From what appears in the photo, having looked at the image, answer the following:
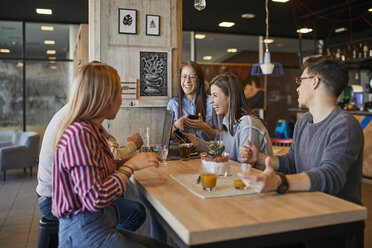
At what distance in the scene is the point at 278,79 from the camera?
955 cm

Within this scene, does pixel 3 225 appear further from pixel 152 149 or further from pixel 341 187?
pixel 341 187

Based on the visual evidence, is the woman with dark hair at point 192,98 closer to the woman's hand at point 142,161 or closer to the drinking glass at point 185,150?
the drinking glass at point 185,150

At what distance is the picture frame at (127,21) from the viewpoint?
331 centimetres

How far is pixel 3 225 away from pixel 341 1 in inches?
268

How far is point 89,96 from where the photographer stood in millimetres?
1475

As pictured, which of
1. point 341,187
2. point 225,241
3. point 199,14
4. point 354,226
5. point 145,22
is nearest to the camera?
point 225,241

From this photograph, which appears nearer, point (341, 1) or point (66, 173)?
point (66, 173)

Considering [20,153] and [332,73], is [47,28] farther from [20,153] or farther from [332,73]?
[332,73]

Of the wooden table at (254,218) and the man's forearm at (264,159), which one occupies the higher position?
the man's forearm at (264,159)

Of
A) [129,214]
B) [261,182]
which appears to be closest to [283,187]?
[261,182]

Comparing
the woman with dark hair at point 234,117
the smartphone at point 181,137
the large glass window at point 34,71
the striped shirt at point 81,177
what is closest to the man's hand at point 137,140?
the smartphone at point 181,137

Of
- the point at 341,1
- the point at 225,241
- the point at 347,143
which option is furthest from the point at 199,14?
the point at 225,241

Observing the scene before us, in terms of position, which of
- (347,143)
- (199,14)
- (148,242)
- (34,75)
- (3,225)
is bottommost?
(3,225)

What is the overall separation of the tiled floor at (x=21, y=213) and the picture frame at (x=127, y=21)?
1837 millimetres
